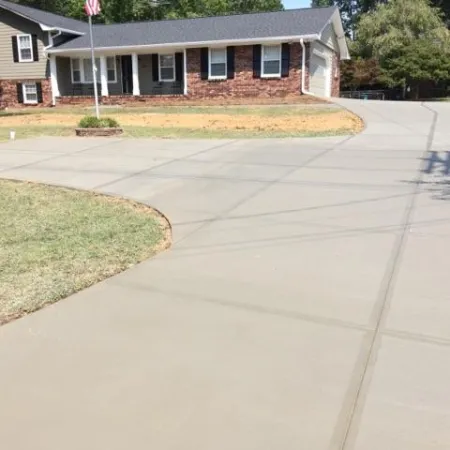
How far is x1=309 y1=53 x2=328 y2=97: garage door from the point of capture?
2638 centimetres

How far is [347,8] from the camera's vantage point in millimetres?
61750

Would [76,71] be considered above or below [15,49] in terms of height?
below

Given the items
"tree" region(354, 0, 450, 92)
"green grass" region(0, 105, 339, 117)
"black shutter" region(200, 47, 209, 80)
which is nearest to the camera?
"green grass" region(0, 105, 339, 117)

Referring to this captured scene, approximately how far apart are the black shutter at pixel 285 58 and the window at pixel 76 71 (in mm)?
11815

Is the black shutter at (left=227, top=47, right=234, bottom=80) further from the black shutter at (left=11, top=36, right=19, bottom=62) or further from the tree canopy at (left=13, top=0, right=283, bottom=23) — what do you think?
the tree canopy at (left=13, top=0, right=283, bottom=23)

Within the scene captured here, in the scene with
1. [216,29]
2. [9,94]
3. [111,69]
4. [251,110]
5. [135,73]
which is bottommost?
[251,110]

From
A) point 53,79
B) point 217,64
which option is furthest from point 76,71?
point 217,64

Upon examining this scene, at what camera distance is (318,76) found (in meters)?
27.9

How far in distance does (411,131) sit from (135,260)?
1081 centimetres

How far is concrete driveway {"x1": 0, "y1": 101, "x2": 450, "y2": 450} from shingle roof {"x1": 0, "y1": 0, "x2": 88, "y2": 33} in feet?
83.6

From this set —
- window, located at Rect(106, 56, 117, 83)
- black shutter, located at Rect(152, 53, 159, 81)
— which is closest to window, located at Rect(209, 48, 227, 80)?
black shutter, located at Rect(152, 53, 159, 81)

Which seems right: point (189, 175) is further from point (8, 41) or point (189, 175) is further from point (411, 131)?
point (8, 41)

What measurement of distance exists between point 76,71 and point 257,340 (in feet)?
96.1

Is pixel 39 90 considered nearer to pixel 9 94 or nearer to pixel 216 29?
pixel 9 94
